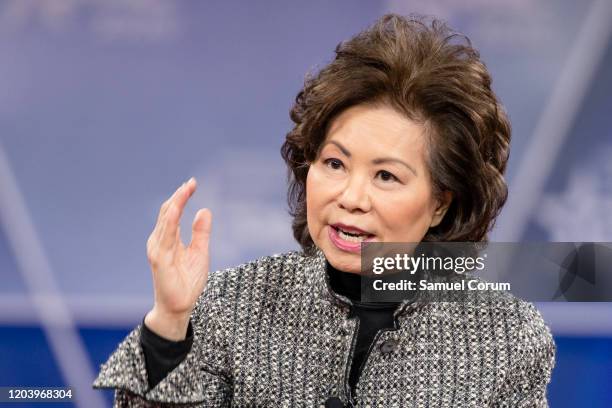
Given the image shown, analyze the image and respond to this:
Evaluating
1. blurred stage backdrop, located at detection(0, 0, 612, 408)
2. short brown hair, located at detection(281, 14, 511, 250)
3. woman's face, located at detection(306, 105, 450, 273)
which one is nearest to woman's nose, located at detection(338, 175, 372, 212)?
woman's face, located at detection(306, 105, 450, 273)

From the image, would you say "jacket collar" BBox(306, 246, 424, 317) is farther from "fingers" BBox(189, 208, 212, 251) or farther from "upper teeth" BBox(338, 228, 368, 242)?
"fingers" BBox(189, 208, 212, 251)

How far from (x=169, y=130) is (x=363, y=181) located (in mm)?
1038

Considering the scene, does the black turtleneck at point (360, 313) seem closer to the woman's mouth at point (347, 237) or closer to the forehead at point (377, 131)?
the woman's mouth at point (347, 237)

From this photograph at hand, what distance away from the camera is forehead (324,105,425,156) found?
1.68 meters

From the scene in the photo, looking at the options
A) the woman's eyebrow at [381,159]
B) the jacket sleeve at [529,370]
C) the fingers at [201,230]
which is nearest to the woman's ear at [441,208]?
the woman's eyebrow at [381,159]

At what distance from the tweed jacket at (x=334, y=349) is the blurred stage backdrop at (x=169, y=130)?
0.79 metres

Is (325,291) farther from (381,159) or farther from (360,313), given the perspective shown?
(381,159)

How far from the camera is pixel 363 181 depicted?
1.68 meters

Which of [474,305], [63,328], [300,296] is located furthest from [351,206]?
[63,328]

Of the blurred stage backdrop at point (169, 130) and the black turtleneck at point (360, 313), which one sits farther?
the blurred stage backdrop at point (169, 130)

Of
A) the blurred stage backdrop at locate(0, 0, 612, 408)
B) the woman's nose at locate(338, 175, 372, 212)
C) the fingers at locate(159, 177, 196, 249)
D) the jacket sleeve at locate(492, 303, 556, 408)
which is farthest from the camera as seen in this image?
the blurred stage backdrop at locate(0, 0, 612, 408)

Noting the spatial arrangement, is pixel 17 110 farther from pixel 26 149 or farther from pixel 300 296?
pixel 300 296

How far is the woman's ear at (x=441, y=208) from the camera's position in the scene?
5.92 feet

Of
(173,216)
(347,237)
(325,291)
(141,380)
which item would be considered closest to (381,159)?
(347,237)
